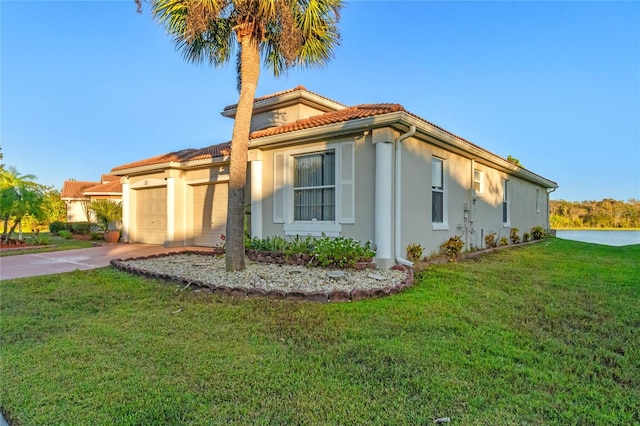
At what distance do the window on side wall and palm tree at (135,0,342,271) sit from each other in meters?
4.33

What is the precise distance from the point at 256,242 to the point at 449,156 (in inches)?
240

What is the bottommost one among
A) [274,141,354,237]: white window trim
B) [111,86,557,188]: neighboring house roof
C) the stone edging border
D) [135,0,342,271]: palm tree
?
the stone edging border

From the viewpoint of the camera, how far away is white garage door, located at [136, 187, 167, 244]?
1406cm

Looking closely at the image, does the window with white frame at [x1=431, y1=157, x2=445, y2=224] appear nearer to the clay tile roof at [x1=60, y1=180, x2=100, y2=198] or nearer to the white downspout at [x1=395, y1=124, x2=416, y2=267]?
the white downspout at [x1=395, y1=124, x2=416, y2=267]

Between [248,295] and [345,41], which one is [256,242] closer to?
[248,295]

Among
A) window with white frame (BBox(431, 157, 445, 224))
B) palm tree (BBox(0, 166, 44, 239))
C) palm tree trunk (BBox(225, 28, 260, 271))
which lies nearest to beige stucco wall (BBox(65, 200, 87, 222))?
palm tree (BBox(0, 166, 44, 239))

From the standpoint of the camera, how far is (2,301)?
5.76 m

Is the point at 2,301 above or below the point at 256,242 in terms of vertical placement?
below

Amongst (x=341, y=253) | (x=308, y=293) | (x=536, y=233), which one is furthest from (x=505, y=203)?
(x=308, y=293)

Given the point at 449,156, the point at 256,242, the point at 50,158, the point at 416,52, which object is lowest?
the point at 256,242

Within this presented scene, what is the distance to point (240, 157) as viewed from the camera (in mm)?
7348

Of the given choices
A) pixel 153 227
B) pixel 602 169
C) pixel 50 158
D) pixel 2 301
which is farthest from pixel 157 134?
pixel 602 169

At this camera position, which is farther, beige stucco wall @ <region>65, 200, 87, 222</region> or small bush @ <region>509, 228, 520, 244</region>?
beige stucco wall @ <region>65, 200, 87, 222</region>

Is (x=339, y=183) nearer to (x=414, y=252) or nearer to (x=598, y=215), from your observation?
(x=414, y=252)
